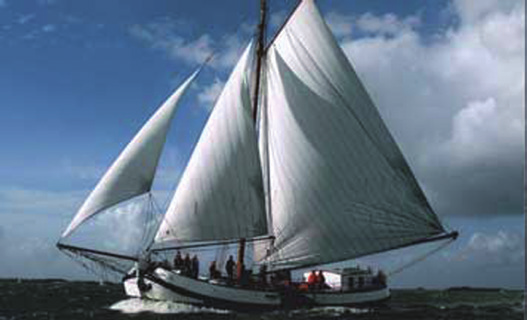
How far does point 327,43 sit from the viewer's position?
41.7 m

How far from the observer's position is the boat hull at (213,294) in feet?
117

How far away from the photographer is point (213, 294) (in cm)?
3578

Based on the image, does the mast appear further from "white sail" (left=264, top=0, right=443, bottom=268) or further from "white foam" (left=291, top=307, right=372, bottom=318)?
"white foam" (left=291, top=307, right=372, bottom=318)

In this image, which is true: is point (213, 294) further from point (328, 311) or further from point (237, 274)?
point (328, 311)

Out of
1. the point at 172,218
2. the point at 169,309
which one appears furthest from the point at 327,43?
the point at 169,309

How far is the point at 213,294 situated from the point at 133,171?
26.2 feet

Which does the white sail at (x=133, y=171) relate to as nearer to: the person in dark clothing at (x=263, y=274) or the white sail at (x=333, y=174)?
the white sail at (x=333, y=174)

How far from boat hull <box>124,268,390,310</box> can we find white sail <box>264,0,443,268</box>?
6.77 ft

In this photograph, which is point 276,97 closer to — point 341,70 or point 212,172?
point 341,70

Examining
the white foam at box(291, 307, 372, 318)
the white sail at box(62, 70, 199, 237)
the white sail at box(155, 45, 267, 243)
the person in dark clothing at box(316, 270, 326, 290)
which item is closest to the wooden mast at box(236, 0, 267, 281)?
the white sail at box(155, 45, 267, 243)

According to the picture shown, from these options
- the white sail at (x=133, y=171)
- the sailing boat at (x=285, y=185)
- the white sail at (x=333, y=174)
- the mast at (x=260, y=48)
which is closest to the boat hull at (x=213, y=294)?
the sailing boat at (x=285, y=185)

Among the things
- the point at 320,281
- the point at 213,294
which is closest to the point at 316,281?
the point at 320,281

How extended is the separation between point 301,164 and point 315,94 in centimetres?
453

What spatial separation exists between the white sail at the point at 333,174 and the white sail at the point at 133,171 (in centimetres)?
756
